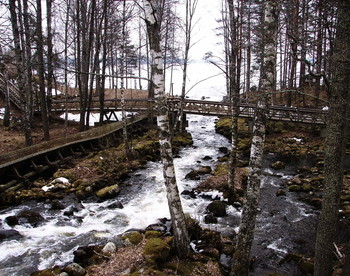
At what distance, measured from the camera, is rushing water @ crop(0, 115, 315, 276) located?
5.77 m

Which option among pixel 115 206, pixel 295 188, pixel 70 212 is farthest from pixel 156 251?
pixel 295 188

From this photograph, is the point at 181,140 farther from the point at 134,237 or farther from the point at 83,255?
the point at 83,255

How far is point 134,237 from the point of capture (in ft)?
20.2

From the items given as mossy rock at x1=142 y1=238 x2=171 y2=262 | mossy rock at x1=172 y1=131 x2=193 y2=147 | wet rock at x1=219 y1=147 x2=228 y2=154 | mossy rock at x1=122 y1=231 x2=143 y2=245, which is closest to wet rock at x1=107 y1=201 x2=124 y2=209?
mossy rock at x1=122 y1=231 x2=143 y2=245

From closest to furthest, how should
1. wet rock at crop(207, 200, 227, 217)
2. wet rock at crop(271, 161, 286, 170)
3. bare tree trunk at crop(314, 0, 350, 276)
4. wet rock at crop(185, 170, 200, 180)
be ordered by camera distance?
1. bare tree trunk at crop(314, 0, 350, 276)
2. wet rock at crop(207, 200, 227, 217)
3. wet rock at crop(185, 170, 200, 180)
4. wet rock at crop(271, 161, 286, 170)

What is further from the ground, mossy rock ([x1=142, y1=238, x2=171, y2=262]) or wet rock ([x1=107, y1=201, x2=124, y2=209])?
mossy rock ([x1=142, y1=238, x2=171, y2=262])

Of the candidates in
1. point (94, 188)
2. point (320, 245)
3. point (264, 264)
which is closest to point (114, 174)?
point (94, 188)

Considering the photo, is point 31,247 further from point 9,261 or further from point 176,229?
point 176,229

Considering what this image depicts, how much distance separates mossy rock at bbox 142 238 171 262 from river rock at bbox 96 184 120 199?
13.5ft

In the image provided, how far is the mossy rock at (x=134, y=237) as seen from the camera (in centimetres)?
602

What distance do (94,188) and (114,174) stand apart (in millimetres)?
1486

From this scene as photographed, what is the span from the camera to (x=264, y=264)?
19.2 feet

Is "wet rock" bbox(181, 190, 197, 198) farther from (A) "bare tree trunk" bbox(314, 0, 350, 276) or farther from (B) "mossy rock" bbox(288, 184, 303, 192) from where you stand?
(A) "bare tree trunk" bbox(314, 0, 350, 276)

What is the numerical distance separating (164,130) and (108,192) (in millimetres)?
5245
